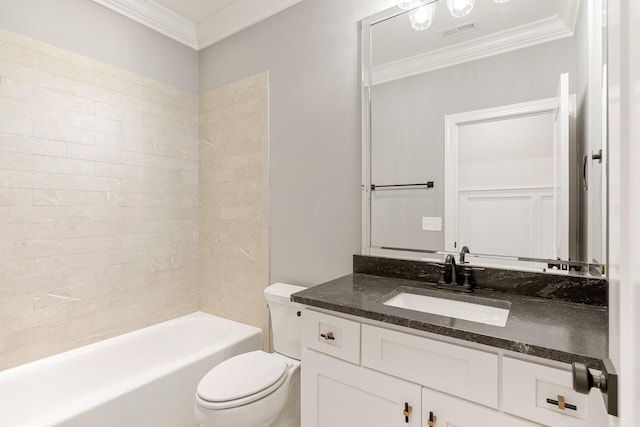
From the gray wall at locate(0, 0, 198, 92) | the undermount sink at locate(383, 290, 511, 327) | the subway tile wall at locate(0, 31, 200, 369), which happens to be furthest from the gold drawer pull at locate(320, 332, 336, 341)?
the gray wall at locate(0, 0, 198, 92)

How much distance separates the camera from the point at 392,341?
3.77 feet

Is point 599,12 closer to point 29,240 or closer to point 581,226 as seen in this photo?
point 581,226

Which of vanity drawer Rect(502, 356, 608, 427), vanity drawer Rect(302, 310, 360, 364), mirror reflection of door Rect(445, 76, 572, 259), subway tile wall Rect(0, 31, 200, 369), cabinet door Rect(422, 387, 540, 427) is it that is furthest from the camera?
subway tile wall Rect(0, 31, 200, 369)

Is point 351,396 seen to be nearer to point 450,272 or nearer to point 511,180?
point 450,272

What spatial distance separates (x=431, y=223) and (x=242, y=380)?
3.80ft

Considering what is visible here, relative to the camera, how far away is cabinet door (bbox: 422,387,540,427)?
0.94m

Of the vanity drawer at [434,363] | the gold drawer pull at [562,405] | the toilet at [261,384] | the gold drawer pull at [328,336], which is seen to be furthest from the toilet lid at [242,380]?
the gold drawer pull at [562,405]

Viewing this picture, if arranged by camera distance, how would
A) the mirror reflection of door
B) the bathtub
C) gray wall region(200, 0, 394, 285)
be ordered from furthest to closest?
gray wall region(200, 0, 394, 285) → the bathtub → the mirror reflection of door

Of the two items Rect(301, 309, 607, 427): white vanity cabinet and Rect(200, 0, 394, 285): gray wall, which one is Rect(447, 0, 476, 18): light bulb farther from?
Rect(301, 309, 607, 427): white vanity cabinet

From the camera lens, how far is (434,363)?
1066 mm

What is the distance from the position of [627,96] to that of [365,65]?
1.57 m

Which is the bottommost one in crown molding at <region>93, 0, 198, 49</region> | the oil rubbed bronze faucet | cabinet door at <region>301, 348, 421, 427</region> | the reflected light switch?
cabinet door at <region>301, 348, 421, 427</region>

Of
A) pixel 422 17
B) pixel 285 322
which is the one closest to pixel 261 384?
pixel 285 322

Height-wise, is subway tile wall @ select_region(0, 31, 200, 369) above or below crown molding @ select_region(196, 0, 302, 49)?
below
